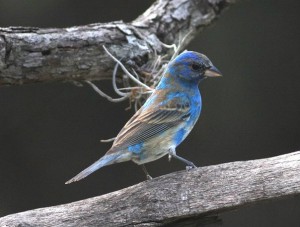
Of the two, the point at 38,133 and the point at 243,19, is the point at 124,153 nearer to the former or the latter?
the point at 38,133

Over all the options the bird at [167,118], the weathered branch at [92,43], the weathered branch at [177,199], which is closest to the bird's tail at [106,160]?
the bird at [167,118]

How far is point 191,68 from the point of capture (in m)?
3.83

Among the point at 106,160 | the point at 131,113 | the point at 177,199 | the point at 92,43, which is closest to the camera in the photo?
the point at 177,199

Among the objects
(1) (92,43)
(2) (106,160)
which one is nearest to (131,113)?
(1) (92,43)

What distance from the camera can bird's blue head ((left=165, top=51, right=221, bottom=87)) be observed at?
12.4 ft

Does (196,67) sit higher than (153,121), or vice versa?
(196,67)

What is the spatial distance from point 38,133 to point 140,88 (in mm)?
1442

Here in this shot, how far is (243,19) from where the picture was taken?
5.73 meters

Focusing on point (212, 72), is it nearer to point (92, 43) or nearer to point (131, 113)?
point (92, 43)

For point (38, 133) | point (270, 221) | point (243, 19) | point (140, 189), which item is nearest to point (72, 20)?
point (38, 133)

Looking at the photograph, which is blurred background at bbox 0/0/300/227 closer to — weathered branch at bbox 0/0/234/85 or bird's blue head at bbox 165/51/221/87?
weathered branch at bbox 0/0/234/85

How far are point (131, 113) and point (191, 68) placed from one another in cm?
173

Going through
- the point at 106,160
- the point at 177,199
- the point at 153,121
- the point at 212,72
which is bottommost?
the point at 177,199

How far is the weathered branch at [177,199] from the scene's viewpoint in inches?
124
